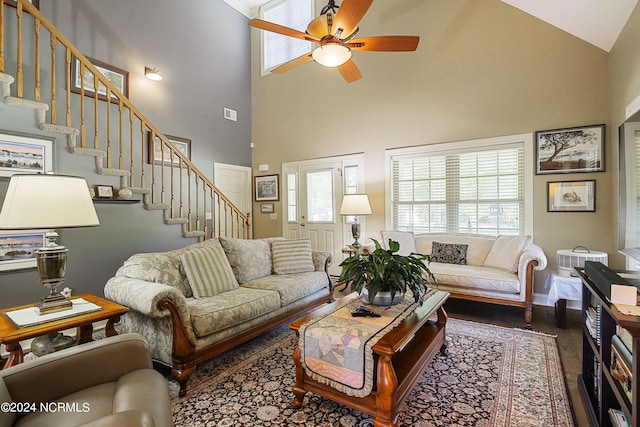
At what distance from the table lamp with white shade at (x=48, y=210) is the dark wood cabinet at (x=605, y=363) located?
254 centimetres

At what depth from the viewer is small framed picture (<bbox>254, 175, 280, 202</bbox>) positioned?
6.22 metres

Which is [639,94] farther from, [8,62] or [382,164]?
[8,62]

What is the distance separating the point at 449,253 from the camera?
4.04 meters

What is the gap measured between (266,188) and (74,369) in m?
5.18

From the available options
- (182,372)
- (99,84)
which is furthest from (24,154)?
(182,372)

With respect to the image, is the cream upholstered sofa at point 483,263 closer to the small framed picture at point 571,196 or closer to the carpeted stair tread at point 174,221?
the small framed picture at point 571,196

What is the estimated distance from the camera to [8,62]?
127 inches

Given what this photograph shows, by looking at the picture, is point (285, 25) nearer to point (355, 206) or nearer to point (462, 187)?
point (355, 206)

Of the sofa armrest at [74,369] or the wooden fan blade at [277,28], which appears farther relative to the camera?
the wooden fan blade at [277,28]

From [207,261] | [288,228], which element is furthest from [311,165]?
[207,261]

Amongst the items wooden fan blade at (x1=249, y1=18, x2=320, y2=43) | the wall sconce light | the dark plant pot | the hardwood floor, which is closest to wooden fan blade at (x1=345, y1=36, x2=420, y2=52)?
wooden fan blade at (x1=249, y1=18, x2=320, y2=43)

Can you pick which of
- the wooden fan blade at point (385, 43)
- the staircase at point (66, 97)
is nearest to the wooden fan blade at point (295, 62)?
the wooden fan blade at point (385, 43)

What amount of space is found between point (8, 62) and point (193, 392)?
382 centimetres

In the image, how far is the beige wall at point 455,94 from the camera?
366cm
